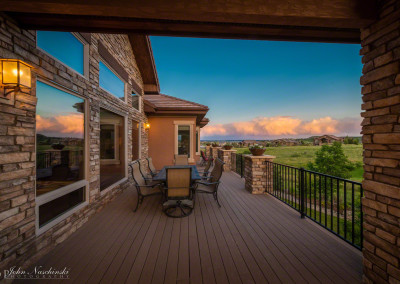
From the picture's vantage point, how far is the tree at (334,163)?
44.7ft

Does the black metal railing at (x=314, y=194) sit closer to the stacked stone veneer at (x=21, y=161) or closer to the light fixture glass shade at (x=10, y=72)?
the stacked stone veneer at (x=21, y=161)

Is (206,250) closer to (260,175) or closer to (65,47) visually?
(260,175)

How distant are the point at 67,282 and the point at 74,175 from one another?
1.83 metres

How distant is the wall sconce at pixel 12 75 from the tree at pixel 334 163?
17645 millimetres

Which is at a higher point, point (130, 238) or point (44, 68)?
point (44, 68)

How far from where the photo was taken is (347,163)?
1415cm

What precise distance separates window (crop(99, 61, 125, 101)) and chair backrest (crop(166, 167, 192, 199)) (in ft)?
9.30

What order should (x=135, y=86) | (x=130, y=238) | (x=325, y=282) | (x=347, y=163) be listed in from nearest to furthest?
(x=325, y=282)
(x=130, y=238)
(x=135, y=86)
(x=347, y=163)

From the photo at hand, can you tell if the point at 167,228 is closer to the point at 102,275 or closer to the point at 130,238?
the point at 130,238

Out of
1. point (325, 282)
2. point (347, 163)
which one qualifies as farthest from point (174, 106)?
point (347, 163)

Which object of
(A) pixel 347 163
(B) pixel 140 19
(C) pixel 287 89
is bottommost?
(A) pixel 347 163

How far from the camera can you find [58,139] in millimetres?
2742

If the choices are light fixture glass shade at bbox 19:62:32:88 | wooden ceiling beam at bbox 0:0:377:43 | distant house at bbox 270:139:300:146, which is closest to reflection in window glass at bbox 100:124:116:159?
light fixture glass shade at bbox 19:62:32:88

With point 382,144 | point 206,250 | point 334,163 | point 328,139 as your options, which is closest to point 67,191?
point 206,250
